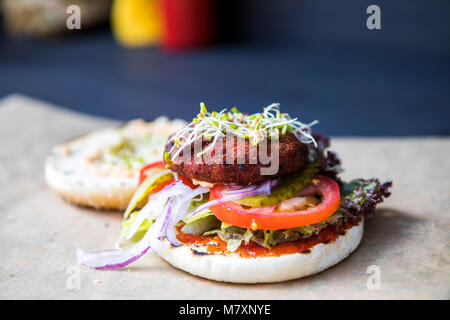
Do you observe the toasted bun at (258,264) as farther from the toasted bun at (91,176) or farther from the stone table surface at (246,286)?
the toasted bun at (91,176)

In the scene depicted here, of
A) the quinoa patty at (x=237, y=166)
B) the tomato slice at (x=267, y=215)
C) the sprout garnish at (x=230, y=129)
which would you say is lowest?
the tomato slice at (x=267, y=215)

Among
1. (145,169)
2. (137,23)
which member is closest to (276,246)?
(145,169)

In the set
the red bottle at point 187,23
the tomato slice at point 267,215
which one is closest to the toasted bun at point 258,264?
the tomato slice at point 267,215

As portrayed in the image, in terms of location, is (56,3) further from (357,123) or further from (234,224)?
(234,224)

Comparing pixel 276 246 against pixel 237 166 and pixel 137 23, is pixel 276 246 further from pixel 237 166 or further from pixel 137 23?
pixel 137 23

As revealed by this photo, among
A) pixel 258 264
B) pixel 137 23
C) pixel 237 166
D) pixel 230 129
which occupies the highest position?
pixel 137 23

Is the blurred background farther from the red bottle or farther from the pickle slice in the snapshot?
the pickle slice
